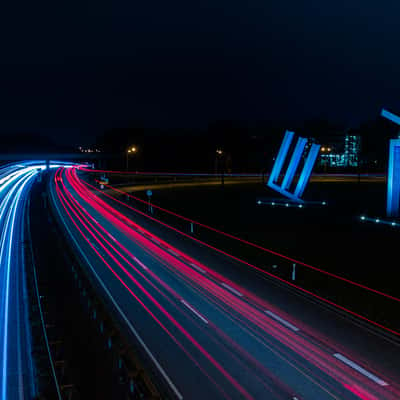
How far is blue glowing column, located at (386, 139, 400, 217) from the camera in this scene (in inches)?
1216

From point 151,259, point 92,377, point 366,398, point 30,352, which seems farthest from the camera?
point 151,259

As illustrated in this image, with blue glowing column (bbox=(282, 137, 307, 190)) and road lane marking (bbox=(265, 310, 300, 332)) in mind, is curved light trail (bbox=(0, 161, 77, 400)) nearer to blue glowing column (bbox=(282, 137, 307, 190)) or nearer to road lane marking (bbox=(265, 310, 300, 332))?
road lane marking (bbox=(265, 310, 300, 332))

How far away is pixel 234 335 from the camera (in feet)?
40.5

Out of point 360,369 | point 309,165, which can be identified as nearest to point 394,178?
point 309,165

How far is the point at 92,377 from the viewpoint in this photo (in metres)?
10.7

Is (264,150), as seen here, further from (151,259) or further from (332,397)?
(332,397)

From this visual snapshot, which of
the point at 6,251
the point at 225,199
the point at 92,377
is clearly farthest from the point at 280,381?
the point at 225,199

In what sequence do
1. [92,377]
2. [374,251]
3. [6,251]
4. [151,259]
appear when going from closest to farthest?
[92,377]
[151,259]
[374,251]
[6,251]

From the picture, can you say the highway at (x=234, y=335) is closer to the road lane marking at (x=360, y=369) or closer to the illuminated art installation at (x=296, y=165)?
the road lane marking at (x=360, y=369)

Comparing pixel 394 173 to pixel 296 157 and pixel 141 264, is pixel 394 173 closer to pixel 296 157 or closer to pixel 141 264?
pixel 296 157

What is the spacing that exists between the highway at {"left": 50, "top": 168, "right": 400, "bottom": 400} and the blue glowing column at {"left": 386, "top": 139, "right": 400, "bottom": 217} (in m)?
17.8

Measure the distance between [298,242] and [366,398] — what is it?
16.2 meters

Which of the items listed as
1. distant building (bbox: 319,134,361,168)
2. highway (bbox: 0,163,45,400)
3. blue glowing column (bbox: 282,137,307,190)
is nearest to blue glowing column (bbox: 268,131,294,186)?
→ blue glowing column (bbox: 282,137,307,190)

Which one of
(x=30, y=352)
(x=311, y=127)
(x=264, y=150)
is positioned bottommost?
(x=30, y=352)
